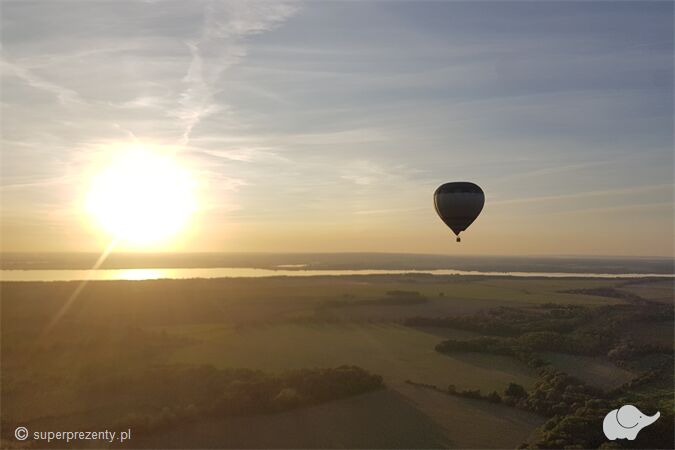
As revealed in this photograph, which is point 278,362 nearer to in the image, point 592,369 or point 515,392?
point 515,392

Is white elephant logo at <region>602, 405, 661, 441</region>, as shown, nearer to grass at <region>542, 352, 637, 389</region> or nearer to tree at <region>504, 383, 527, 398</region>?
tree at <region>504, 383, 527, 398</region>

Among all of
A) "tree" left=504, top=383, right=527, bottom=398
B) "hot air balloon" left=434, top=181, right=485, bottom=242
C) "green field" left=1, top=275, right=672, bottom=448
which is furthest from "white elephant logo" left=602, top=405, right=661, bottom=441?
"hot air balloon" left=434, top=181, right=485, bottom=242

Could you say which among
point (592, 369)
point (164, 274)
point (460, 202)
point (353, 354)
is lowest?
→ point (592, 369)

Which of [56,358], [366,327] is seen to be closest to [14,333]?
[56,358]

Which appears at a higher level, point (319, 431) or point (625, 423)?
point (625, 423)

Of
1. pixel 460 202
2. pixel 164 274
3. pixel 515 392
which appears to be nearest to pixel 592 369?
pixel 515 392

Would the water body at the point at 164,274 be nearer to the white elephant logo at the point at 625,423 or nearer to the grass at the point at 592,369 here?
the grass at the point at 592,369
